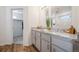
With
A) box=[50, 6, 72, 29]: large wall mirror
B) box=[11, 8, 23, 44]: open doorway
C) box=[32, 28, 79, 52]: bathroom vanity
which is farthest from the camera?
box=[50, 6, 72, 29]: large wall mirror

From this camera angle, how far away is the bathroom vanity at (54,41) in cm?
123

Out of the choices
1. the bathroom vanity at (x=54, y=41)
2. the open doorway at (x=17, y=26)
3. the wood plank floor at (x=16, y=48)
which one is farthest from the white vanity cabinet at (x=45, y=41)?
the open doorway at (x=17, y=26)

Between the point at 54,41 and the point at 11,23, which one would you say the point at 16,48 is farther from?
the point at 54,41

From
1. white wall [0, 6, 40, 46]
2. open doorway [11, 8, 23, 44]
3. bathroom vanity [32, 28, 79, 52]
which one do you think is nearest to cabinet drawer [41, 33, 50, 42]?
bathroom vanity [32, 28, 79, 52]

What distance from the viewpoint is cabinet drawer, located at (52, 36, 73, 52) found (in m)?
1.23

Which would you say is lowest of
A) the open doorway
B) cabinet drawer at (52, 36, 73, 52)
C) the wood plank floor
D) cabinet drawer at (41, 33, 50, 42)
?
the wood plank floor

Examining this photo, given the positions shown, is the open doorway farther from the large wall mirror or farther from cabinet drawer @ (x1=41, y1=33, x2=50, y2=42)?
the large wall mirror

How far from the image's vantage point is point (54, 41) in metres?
1.42

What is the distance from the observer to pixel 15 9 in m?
1.35

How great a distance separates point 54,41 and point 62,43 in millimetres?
119
